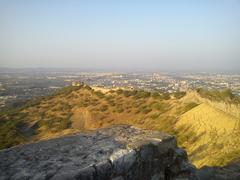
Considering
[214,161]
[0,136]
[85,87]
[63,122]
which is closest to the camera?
[214,161]

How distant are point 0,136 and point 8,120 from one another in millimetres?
7660

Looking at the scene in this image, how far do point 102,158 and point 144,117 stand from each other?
21382mm

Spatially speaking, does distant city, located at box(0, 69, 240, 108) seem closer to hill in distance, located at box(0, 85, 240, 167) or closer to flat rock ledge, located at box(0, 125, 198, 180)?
hill in distance, located at box(0, 85, 240, 167)

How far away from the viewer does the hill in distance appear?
1419 cm

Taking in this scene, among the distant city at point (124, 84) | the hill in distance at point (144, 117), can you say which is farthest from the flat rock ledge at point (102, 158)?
the distant city at point (124, 84)

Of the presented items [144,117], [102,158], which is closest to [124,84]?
[144,117]

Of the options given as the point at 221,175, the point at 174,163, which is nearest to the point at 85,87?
the point at 221,175

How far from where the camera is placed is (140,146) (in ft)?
13.1

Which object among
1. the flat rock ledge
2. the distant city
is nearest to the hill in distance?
the flat rock ledge

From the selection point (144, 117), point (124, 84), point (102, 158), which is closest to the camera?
point (102, 158)

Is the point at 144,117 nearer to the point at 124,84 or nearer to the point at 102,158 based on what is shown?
the point at 102,158

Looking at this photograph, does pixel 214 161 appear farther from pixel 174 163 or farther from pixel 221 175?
pixel 174 163

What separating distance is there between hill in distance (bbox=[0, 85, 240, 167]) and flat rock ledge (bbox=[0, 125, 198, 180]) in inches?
186

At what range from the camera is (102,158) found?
3.57 m
